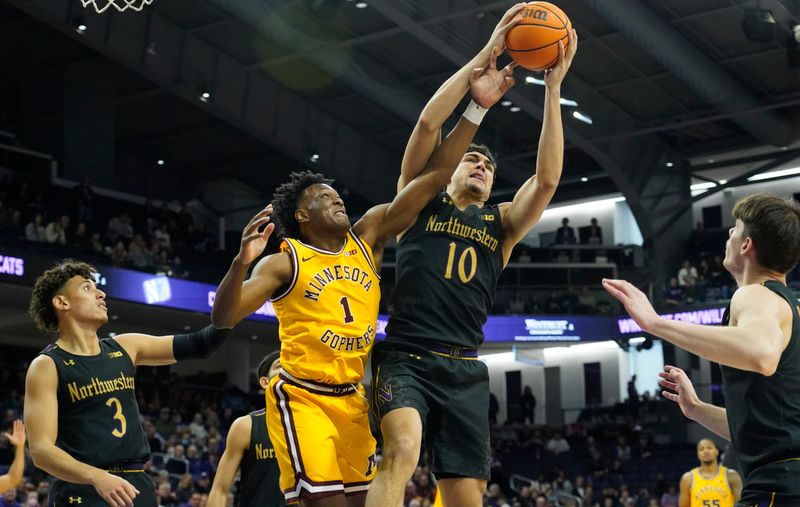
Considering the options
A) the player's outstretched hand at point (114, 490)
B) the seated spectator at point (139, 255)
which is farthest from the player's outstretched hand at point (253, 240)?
the seated spectator at point (139, 255)

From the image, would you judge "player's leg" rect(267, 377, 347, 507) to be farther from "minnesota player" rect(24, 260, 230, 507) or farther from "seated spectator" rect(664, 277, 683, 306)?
"seated spectator" rect(664, 277, 683, 306)

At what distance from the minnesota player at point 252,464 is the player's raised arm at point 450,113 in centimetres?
182

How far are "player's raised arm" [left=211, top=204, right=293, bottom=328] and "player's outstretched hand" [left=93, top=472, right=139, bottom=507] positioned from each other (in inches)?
36.1

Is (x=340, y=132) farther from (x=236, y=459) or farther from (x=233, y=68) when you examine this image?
(x=236, y=459)

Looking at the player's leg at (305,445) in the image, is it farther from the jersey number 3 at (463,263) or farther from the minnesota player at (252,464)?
the minnesota player at (252,464)

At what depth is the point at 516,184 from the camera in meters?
32.9

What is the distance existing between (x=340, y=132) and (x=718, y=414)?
2620 cm

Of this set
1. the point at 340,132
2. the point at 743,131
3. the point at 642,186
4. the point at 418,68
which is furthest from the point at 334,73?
the point at 743,131

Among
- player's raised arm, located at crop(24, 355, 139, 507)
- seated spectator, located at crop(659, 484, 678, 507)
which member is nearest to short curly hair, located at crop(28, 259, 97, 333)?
player's raised arm, located at crop(24, 355, 139, 507)

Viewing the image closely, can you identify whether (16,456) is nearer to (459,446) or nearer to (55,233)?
(459,446)

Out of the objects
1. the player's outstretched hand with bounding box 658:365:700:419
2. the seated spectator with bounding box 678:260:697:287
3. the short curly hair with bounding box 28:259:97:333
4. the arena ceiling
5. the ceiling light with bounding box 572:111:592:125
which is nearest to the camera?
the player's outstretched hand with bounding box 658:365:700:419

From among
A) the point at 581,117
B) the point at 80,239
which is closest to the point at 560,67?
the point at 80,239

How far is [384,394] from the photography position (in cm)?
538

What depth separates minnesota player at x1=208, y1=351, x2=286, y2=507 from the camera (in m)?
6.98
